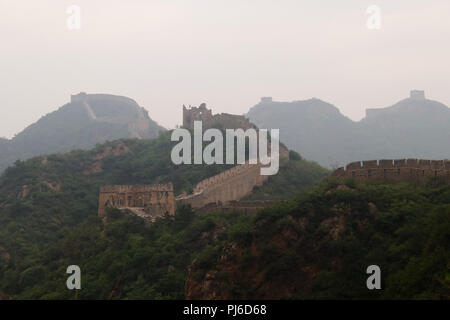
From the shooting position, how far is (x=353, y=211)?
2681cm

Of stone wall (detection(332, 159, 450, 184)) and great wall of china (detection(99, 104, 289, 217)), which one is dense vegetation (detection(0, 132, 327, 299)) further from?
stone wall (detection(332, 159, 450, 184))

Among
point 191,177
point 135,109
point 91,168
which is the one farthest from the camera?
point 135,109

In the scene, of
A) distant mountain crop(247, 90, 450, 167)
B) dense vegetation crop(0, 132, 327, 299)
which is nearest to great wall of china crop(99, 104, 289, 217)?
dense vegetation crop(0, 132, 327, 299)

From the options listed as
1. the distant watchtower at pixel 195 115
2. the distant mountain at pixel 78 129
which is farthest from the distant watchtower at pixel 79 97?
the distant watchtower at pixel 195 115

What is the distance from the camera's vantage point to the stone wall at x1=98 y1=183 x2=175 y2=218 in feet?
155

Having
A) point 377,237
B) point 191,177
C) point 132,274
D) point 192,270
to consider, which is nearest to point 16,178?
point 191,177

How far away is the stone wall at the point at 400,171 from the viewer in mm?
30031

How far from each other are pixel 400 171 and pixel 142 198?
2131 cm

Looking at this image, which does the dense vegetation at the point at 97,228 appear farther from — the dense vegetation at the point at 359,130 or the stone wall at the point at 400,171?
the dense vegetation at the point at 359,130

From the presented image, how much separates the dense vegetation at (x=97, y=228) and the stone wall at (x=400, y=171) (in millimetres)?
7143

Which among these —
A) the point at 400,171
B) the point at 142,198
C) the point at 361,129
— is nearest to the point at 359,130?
the point at 361,129

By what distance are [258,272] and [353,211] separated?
13.7 ft
